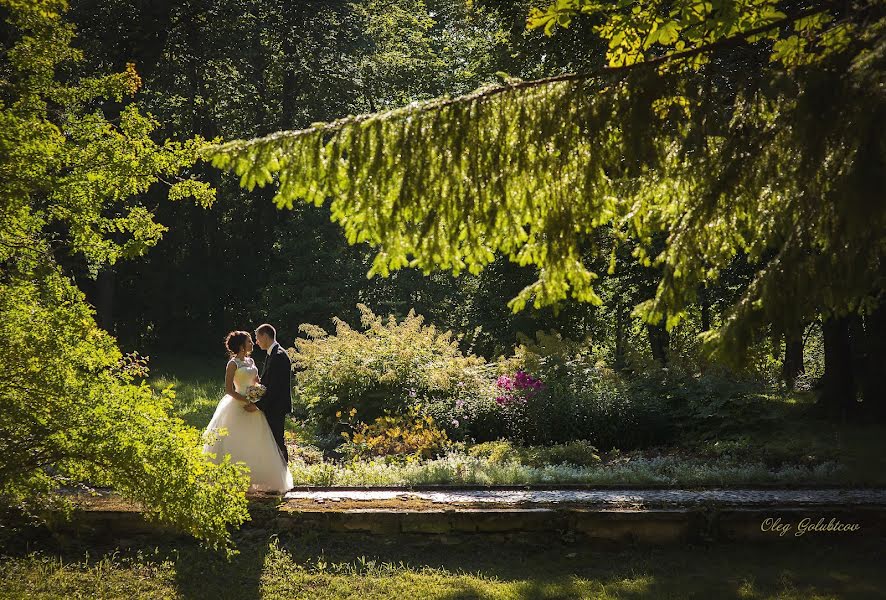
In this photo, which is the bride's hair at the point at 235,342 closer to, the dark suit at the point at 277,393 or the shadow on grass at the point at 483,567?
the dark suit at the point at 277,393

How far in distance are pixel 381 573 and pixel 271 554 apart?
40.7 inches

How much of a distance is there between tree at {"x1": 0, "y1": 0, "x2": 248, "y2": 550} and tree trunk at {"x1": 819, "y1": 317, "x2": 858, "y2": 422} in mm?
9171

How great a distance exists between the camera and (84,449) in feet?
19.0

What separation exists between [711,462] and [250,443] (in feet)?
17.7

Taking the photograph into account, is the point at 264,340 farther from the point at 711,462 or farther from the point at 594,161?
the point at 594,161

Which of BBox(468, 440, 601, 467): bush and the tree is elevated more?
the tree

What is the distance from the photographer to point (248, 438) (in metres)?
8.98

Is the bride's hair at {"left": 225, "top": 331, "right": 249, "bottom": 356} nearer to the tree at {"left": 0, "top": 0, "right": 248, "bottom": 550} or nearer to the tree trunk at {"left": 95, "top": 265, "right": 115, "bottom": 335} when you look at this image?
the tree at {"left": 0, "top": 0, "right": 248, "bottom": 550}

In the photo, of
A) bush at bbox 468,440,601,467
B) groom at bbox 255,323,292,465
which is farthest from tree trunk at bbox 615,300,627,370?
groom at bbox 255,323,292,465

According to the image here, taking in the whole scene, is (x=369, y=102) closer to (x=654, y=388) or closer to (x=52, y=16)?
(x=654, y=388)

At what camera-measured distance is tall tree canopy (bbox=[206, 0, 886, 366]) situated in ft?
14.6

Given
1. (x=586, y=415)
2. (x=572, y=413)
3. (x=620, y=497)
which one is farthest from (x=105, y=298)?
(x=620, y=497)

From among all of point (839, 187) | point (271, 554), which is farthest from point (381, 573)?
point (839, 187)

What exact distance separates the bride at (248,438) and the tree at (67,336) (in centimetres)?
262
